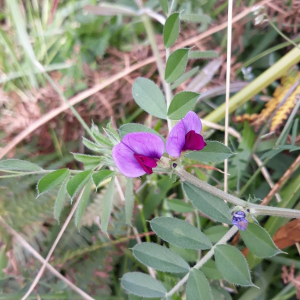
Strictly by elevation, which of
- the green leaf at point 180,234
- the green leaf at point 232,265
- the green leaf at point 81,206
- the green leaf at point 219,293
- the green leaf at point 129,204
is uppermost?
the green leaf at point 81,206

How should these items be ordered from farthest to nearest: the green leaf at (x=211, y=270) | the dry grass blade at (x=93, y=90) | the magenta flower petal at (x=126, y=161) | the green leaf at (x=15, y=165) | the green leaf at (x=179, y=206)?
1. the dry grass blade at (x=93, y=90)
2. the green leaf at (x=179, y=206)
3. the green leaf at (x=211, y=270)
4. the green leaf at (x=15, y=165)
5. the magenta flower petal at (x=126, y=161)

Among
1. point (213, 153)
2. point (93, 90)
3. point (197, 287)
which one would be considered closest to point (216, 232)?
point (197, 287)

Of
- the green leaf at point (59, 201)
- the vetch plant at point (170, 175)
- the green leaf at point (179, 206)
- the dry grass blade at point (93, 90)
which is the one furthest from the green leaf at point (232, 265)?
the dry grass blade at point (93, 90)

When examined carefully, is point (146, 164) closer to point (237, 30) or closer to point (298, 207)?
point (298, 207)

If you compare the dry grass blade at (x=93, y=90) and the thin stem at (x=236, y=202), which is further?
the dry grass blade at (x=93, y=90)

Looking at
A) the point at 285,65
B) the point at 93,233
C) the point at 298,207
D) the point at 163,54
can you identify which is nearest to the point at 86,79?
the point at 163,54

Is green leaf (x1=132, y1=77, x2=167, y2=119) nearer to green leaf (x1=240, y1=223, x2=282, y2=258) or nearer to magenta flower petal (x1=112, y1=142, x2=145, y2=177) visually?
magenta flower petal (x1=112, y1=142, x2=145, y2=177)

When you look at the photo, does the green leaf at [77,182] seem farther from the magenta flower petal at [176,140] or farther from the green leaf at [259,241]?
the green leaf at [259,241]
